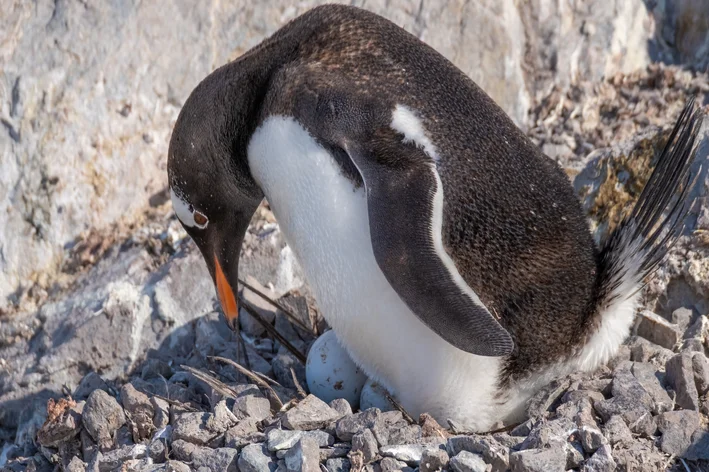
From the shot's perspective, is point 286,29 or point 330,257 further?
point 286,29

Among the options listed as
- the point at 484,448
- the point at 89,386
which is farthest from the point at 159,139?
the point at 484,448

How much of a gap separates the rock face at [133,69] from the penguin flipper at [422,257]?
171 centimetres

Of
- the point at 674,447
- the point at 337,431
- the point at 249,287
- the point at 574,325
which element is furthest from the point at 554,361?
the point at 249,287

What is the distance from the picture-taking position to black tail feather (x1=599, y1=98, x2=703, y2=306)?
8.24 feet

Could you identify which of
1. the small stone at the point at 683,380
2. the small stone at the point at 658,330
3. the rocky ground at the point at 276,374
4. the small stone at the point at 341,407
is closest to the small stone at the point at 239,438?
the rocky ground at the point at 276,374

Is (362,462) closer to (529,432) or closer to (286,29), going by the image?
(529,432)

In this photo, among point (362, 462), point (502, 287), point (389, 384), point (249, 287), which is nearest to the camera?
point (362, 462)

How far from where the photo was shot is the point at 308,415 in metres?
2.27

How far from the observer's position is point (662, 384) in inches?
94.4

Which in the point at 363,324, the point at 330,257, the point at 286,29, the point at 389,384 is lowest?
the point at 389,384

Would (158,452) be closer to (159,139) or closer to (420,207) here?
(420,207)

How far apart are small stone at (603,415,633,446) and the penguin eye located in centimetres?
133

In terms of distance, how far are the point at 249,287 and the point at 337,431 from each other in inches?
42.4

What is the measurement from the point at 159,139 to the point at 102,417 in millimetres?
1531
